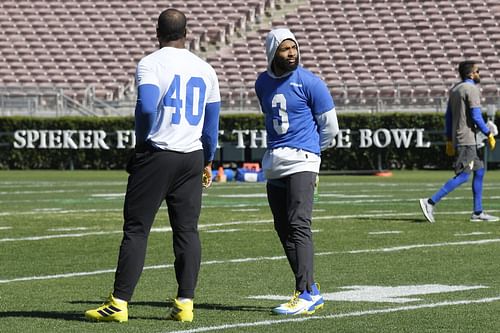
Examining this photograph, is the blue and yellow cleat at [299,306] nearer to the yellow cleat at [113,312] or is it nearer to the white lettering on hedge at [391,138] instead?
the yellow cleat at [113,312]

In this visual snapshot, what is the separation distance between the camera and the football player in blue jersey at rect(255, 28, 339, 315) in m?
8.56

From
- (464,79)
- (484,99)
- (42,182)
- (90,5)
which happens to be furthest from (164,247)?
(90,5)

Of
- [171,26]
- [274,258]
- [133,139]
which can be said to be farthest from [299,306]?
[133,139]

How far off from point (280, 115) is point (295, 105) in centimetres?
12

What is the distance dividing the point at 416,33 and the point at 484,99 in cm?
719

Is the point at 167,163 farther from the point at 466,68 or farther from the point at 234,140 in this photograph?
the point at 234,140

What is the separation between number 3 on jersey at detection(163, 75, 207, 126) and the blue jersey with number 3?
2.05ft

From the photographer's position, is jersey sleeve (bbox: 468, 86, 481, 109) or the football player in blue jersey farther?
jersey sleeve (bbox: 468, 86, 481, 109)

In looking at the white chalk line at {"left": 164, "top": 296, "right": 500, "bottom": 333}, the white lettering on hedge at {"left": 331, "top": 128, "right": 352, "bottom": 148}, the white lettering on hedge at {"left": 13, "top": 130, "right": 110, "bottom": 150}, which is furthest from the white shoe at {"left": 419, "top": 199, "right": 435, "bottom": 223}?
the white lettering on hedge at {"left": 13, "top": 130, "right": 110, "bottom": 150}

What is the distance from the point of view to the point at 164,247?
43.8ft

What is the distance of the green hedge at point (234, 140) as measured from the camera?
34.9 metres

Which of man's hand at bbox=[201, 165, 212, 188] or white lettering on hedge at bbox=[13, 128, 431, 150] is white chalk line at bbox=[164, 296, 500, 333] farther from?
white lettering on hedge at bbox=[13, 128, 431, 150]

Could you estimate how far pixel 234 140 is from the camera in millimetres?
35812

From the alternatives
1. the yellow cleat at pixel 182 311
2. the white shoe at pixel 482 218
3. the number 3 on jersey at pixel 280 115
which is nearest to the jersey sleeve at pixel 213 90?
the number 3 on jersey at pixel 280 115
